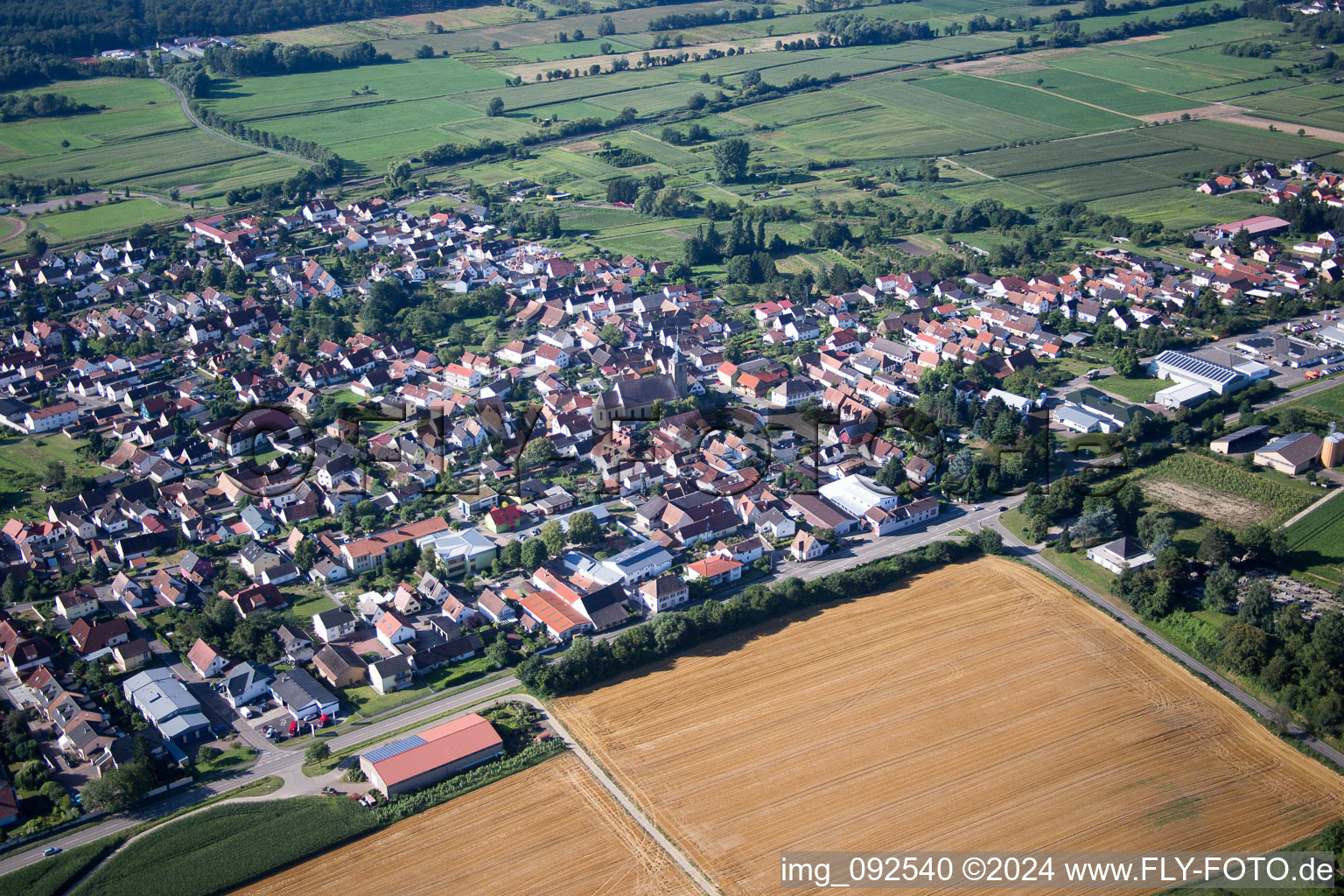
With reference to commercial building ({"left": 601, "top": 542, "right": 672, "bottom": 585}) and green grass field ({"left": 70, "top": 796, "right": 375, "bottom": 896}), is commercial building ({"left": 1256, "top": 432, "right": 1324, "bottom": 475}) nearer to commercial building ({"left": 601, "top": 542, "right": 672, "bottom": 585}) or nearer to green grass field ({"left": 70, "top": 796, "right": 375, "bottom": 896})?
commercial building ({"left": 601, "top": 542, "right": 672, "bottom": 585})

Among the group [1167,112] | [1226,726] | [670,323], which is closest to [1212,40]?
[1167,112]

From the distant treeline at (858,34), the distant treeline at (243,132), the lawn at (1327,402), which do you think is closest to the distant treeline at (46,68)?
the distant treeline at (243,132)

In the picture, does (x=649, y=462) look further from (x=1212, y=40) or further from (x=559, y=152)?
(x=1212, y=40)

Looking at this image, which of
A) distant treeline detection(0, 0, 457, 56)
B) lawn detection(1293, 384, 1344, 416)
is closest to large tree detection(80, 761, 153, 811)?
lawn detection(1293, 384, 1344, 416)

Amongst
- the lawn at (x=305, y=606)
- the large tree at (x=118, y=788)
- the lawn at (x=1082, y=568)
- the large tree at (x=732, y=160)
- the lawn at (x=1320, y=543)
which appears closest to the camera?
the large tree at (x=118, y=788)

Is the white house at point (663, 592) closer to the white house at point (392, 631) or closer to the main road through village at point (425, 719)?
the main road through village at point (425, 719)
